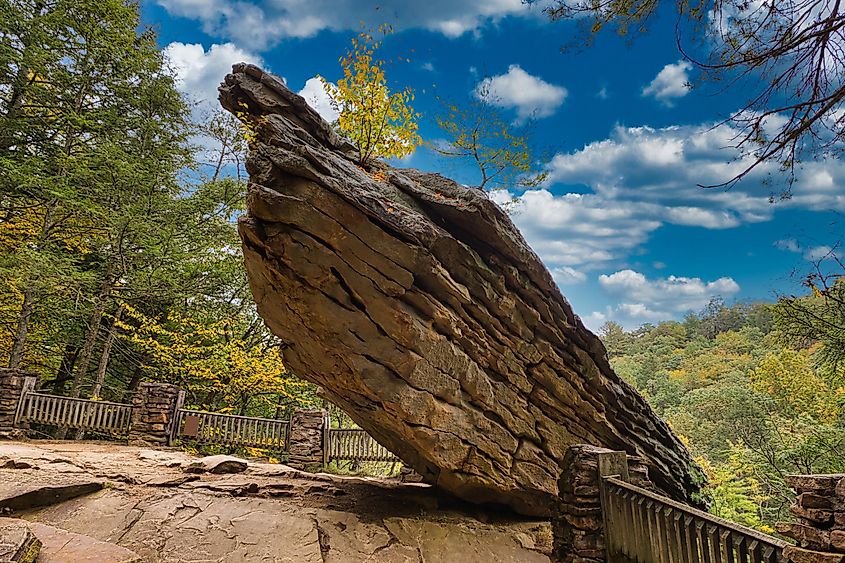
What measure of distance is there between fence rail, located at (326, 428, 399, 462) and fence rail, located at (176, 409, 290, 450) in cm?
142

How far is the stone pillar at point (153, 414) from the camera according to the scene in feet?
40.3

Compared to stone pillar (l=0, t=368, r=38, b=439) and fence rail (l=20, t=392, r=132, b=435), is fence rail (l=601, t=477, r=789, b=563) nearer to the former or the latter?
fence rail (l=20, t=392, r=132, b=435)

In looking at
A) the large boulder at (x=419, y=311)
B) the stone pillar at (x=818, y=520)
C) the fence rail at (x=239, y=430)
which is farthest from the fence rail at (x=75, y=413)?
the stone pillar at (x=818, y=520)

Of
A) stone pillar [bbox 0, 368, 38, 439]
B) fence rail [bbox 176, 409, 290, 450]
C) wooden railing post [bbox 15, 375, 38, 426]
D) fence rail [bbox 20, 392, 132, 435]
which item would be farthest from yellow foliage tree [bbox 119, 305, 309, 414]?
stone pillar [bbox 0, 368, 38, 439]

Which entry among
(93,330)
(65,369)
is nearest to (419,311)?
(93,330)

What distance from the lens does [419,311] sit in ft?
22.1

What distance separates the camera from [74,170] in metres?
14.2

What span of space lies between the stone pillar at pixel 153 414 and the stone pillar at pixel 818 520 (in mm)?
13755

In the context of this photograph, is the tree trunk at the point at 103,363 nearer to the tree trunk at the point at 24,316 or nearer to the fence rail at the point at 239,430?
the tree trunk at the point at 24,316

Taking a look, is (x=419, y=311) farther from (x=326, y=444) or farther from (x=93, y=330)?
(x=93, y=330)

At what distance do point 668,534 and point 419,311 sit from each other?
13.1 ft

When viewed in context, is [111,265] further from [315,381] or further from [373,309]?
[373,309]

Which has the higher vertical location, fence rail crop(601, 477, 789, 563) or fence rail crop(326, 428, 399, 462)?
fence rail crop(601, 477, 789, 563)

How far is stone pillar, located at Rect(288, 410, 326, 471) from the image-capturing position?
486 inches
